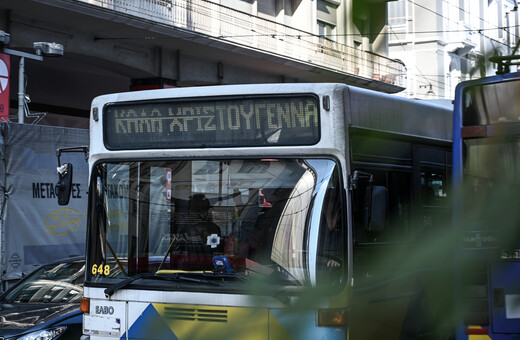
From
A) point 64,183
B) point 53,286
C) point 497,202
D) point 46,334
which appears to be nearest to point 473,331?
point 497,202

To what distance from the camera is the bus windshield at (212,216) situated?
488 cm

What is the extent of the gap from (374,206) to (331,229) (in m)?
0.32

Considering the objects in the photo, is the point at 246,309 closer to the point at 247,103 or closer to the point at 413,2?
the point at 413,2

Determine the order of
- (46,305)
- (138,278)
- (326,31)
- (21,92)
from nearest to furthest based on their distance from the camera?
(326,31), (138,278), (46,305), (21,92)

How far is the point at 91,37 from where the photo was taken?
15.9m

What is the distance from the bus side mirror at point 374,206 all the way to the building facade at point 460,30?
3.71m

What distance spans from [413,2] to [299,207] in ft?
13.1

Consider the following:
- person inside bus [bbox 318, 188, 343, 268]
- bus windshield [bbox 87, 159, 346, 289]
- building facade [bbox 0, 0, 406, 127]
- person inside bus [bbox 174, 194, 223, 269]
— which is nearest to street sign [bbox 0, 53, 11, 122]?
building facade [bbox 0, 0, 406, 127]

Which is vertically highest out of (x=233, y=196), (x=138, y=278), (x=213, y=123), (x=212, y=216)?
(x=213, y=123)

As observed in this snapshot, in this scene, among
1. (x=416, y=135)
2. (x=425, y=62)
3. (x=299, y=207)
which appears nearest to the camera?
(x=425, y=62)

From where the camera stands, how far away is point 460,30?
1.04m

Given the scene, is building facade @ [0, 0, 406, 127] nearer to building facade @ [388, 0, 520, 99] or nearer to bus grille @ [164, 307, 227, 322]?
bus grille @ [164, 307, 227, 322]

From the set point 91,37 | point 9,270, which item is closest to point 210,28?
point 91,37

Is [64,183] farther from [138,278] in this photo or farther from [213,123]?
[213,123]
